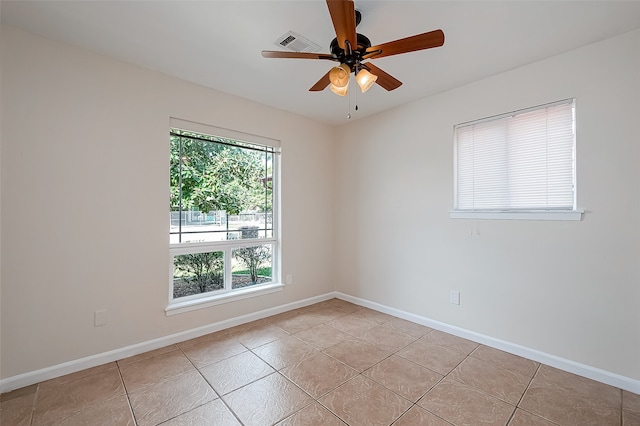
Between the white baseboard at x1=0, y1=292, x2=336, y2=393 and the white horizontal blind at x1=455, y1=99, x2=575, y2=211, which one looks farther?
the white horizontal blind at x1=455, y1=99, x2=575, y2=211

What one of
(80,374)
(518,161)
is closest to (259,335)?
(80,374)

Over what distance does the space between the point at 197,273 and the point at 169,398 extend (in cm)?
131

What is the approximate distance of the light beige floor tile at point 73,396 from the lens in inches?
70.9

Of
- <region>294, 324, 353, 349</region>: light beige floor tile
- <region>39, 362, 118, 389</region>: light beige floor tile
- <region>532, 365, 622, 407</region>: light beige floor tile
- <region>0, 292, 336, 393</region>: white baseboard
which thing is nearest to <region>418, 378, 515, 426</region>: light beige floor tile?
<region>532, 365, 622, 407</region>: light beige floor tile

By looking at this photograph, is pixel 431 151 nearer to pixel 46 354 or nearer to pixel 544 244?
pixel 544 244

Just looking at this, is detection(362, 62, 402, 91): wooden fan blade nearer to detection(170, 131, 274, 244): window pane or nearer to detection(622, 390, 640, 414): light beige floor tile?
detection(170, 131, 274, 244): window pane

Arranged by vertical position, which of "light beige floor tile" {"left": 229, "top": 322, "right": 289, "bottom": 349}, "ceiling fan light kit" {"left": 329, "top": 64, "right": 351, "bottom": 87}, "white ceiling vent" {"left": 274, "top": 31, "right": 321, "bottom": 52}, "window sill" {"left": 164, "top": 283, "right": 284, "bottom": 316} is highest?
"white ceiling vent" {"left": 274, "top": 31, "right": 321, "bottom": 52}

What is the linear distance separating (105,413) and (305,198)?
9.26 feet

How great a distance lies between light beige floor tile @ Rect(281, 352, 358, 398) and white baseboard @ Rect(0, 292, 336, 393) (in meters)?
1.10

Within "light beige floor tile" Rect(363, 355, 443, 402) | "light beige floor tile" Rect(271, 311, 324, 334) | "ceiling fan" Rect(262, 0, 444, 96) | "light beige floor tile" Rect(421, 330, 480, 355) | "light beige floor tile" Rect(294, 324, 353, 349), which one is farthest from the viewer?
"light beige floor tile" Rect(271, 311, 324, 334)

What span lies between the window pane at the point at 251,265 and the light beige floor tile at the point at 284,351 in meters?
0.92

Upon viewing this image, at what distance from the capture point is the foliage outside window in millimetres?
2928

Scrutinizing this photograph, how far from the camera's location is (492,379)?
7.18 feet

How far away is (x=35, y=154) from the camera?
2.13 metres
